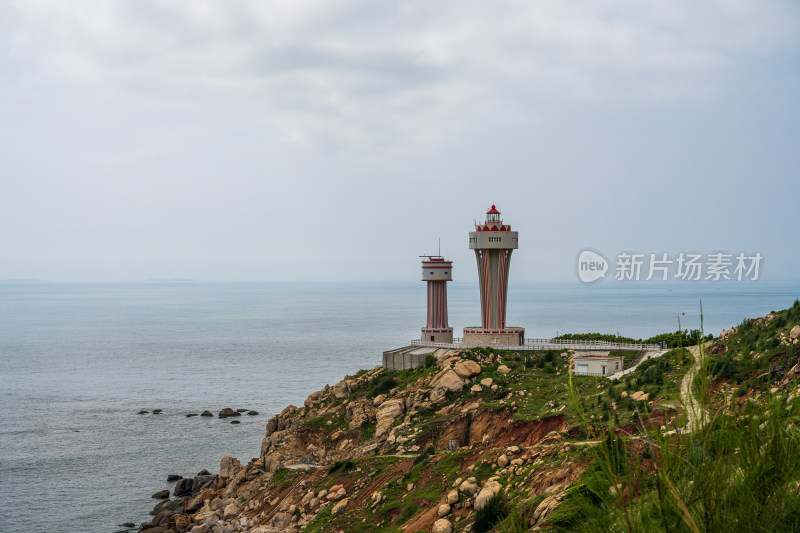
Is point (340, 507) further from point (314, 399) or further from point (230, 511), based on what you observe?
point (314, 399)

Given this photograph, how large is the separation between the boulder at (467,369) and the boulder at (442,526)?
55.8ft

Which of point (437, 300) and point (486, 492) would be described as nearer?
point (486, 492)

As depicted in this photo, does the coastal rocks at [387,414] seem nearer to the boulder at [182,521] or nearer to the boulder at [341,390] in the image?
the boulder at [341,390]

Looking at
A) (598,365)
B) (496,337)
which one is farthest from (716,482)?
(496,337)

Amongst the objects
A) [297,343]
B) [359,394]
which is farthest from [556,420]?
[297,343]

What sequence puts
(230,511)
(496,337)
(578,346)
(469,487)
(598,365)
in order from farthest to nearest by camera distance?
(496,337) → (578,346) → (598,365) → (230,511) → (469,487)

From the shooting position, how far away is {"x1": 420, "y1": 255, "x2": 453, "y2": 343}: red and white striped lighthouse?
159 ft

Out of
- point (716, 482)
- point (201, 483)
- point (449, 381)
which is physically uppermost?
point (716, 482)

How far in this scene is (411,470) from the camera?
2570 cm

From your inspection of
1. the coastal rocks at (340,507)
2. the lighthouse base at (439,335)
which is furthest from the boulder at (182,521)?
the lighthouse base at (439,335)

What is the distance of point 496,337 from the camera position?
4438 centimetres

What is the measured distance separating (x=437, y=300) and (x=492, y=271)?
4813mm

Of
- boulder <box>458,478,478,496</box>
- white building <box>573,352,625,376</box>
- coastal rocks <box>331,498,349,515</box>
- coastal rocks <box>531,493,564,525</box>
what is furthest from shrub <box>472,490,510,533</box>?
white building <box>573,352,625,376</box>

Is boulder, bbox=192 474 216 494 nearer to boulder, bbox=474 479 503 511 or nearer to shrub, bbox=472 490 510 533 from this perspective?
boulder, bbox=474 479 503 511
